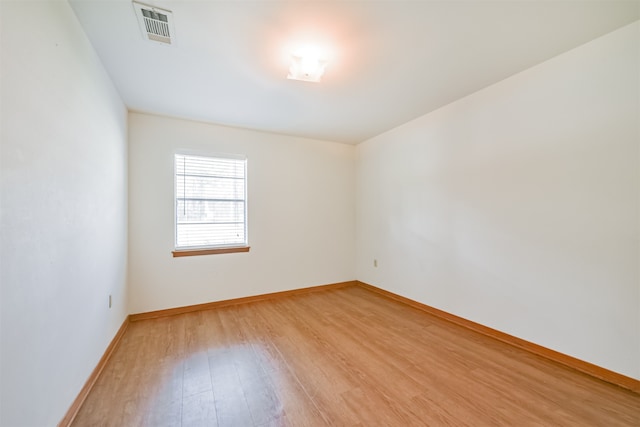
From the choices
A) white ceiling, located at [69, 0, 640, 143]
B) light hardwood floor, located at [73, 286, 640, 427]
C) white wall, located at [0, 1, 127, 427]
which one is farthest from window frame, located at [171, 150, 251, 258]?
white wall, located at [0, 1, 127, 427]

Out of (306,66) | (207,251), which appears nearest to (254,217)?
(207,251)

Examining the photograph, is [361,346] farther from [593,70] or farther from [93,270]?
[593,70]

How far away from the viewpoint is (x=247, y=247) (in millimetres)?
3604

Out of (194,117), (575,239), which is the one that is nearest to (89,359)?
(194,117)

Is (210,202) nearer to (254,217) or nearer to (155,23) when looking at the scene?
(254,217)

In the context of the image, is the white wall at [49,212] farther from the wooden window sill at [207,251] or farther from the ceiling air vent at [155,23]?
the wooden window sill at [207,251]

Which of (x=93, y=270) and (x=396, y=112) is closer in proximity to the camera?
(x=93, y=270)

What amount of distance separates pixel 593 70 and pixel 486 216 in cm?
135

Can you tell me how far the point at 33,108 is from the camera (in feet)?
3.78

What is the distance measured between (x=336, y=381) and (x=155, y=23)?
2.75 meters

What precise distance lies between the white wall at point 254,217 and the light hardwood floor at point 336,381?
62 centimetres

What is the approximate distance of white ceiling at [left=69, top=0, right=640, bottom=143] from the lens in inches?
61.8

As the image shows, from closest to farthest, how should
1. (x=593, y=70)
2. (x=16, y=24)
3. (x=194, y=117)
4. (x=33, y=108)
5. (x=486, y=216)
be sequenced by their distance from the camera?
(x=16, y=24)
(x=33, y=108)
(x=593, y=70)
(x=486, y=216)
(x=194, y=117)

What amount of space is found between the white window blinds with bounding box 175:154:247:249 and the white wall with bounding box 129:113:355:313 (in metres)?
0.12
